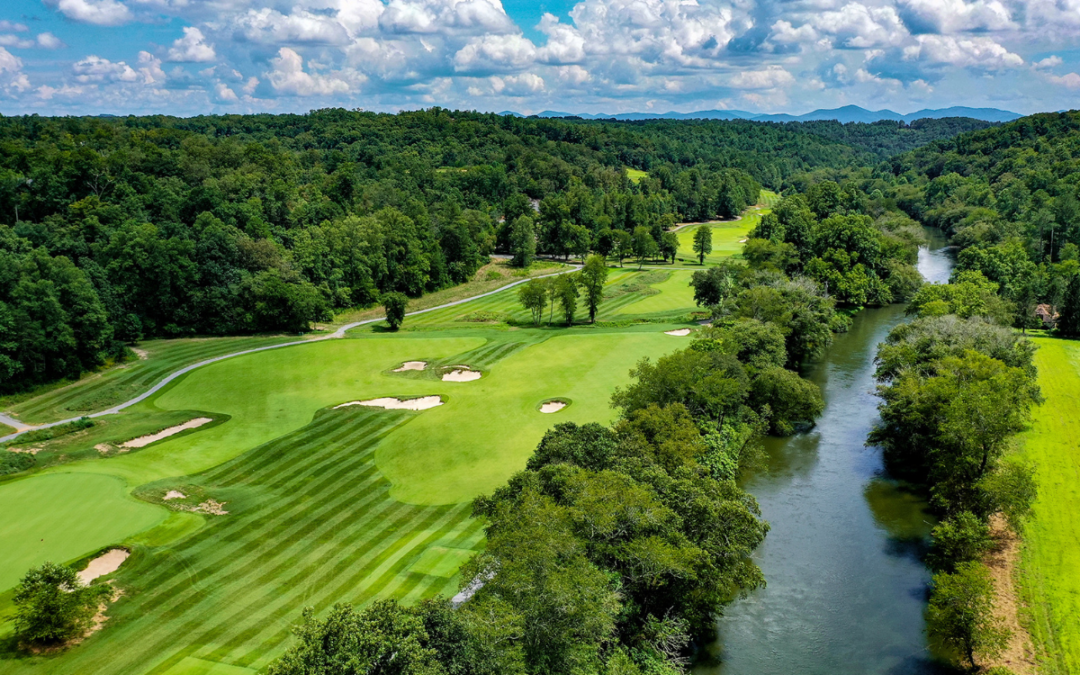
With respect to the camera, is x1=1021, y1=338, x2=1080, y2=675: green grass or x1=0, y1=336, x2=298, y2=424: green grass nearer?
x1=1021, y1=338, x2=1080, y2=675: green grass

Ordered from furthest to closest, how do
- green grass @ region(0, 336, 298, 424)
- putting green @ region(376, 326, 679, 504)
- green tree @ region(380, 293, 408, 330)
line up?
green tree @ region(380, 293, 408, 330), green grass @ region(0, 336, 298, 424), putting green @ region(376, 326, 679, 504)

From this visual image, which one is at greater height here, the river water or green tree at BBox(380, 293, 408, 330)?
green tree at BBox(380, 293, 408, 330)

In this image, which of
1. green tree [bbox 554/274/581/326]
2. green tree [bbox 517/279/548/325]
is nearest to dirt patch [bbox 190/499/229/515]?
green tree [bbox 517/279/548/325]

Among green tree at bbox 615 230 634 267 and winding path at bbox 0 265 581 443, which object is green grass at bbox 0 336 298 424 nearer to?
winding path at bbox 0 265 581 443

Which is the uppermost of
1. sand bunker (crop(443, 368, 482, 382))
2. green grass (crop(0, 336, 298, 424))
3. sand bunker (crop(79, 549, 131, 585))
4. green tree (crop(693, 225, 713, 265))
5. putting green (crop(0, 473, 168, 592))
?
green tree (crop(693, 225, 713, 265))

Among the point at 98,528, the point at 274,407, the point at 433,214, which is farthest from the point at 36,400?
the point at 433,214

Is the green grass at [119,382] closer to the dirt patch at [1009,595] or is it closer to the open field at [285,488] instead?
the open field at [285,488]

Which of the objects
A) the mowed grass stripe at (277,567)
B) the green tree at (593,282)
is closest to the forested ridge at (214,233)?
the green tree at (593,282)

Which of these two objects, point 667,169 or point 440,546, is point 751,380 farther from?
point 667,169
